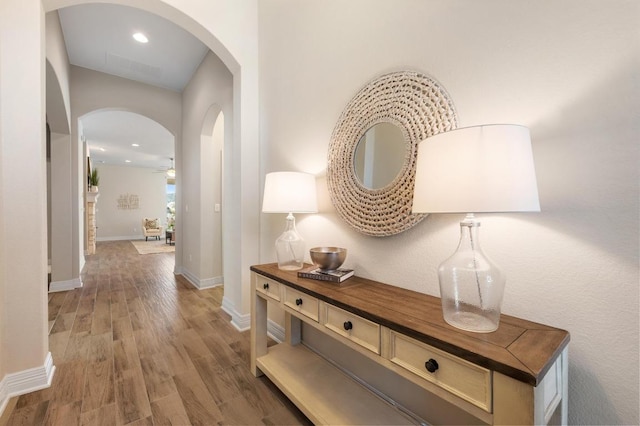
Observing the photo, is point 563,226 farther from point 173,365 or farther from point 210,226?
point 210,226

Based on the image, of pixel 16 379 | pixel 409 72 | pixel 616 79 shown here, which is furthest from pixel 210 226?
pixel 616 79

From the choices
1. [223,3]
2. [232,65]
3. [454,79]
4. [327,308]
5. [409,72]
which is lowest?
[327,308]

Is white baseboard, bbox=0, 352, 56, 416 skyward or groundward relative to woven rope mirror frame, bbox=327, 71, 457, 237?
groundward

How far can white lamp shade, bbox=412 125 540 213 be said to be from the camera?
0.75 m

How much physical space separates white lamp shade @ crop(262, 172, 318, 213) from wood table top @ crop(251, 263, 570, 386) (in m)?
0.52

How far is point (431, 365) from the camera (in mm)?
823

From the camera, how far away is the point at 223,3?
235cm

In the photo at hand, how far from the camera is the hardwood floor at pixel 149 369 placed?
4.75ft

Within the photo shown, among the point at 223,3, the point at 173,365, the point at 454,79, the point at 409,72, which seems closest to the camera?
the point at 454,79

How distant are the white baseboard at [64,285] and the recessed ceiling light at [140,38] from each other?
10.7 feet

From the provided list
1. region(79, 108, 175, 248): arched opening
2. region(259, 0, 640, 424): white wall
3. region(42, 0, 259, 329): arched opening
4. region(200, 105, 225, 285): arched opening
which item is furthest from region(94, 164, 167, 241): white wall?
region(259, 0, 640, 424): white wall

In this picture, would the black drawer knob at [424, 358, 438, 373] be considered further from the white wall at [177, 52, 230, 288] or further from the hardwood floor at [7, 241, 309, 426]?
the white wall at [177, 52, 230, 288]

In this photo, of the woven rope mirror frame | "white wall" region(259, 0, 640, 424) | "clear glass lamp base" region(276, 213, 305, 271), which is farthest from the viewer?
"clear glass lamp base" region(276, 213, 305, 271)

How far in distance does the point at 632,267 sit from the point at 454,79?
88 centimetres
